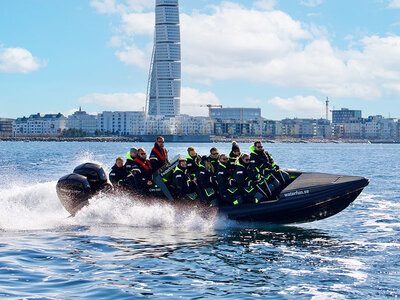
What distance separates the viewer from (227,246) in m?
10.8

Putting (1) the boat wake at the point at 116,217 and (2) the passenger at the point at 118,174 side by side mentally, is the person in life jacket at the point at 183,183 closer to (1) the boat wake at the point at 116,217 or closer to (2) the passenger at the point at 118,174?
(1) the boat wake at the point at 116,217

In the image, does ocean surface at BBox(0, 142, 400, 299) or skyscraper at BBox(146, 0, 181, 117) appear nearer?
ocean surface at BBox(0, 142, 400, 299)

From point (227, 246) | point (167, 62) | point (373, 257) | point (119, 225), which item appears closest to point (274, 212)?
point (227, 246)

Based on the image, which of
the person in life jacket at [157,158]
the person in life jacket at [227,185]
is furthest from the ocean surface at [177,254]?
the person in life jacket at [157,158]

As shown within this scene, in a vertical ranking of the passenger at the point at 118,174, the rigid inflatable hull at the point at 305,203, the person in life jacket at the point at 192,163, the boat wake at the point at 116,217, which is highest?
the person in life jacket at the point at 192,163

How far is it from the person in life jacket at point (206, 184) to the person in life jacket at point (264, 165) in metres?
1.04

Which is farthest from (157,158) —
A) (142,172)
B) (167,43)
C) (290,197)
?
(167,43)

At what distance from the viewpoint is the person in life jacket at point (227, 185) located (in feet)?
40.8

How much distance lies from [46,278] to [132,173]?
5022 mm

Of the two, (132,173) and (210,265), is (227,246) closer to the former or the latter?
(210,265)

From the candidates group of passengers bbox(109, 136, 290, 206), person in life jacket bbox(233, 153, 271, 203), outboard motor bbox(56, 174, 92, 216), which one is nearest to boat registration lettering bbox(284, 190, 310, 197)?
group of passengers bbox(109, 136, 290, 206)

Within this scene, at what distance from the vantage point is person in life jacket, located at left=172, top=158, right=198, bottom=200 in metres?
12.6

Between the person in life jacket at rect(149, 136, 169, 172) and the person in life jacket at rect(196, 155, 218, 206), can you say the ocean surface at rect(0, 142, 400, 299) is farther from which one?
the person in life jacket at rect(149, 136, 169, 172)

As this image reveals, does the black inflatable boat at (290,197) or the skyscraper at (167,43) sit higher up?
the skyscraper at (167,43)
